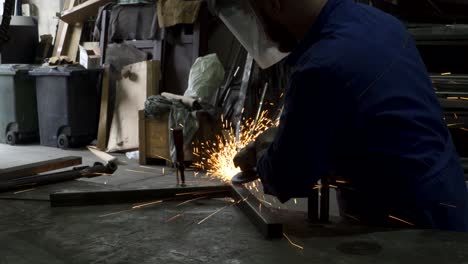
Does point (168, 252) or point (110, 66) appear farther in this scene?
point (110, 66)

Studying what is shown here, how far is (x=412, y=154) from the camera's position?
5.24 feet

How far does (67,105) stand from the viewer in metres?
6.74

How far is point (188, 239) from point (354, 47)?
2.20 feet

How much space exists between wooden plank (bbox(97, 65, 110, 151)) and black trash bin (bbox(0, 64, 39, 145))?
3.10 feet

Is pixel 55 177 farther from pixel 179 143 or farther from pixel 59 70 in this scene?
pixel 59 70

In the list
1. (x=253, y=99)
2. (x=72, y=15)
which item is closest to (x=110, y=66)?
(x=72, y=15)

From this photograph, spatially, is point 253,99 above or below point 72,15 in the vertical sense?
below

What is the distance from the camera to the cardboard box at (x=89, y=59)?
7.39 meters

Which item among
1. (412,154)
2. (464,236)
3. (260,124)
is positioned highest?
(412,154)

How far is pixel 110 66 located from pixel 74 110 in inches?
27.0

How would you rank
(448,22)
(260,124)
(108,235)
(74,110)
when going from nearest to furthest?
(108,235) < (448,22) < (260,124) < (74,110)

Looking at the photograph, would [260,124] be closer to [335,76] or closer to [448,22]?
[448,22]

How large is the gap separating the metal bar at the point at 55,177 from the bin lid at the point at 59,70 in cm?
448

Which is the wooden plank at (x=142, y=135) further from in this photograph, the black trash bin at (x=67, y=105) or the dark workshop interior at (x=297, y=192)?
the dark workshop interior at (x=297, y=192)
